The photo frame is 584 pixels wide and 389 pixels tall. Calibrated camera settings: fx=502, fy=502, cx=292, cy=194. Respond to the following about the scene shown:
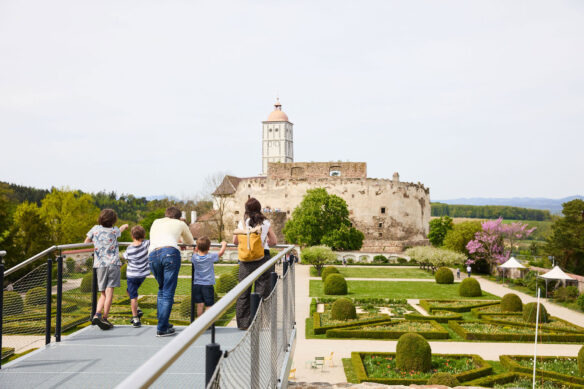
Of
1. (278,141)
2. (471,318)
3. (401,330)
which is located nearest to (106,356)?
(401,330)

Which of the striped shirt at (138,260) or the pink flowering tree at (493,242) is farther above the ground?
the striped shirt at (138,260)

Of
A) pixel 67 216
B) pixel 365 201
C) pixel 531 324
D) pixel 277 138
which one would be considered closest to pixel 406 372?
pixel 531 324

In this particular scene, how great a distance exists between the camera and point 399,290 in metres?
28.1

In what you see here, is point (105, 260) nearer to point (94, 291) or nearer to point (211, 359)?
point (94, 291)

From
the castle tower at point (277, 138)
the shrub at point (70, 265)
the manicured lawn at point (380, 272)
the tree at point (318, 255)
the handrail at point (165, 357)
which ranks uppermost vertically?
the castle tower at point (277, 138)

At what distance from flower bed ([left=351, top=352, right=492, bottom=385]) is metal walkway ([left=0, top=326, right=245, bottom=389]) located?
8059 mm

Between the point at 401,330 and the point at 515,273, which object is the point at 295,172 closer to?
the point at 515,273

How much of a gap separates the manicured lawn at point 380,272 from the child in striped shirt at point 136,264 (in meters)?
28.4

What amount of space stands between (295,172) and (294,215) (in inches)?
474

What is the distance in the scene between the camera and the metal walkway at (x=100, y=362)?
4.11m

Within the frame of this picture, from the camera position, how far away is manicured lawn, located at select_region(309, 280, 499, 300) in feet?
85.9

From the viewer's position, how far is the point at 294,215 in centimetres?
4809

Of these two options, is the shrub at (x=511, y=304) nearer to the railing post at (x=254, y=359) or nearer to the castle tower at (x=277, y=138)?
the railing post at (x=254, y=359)

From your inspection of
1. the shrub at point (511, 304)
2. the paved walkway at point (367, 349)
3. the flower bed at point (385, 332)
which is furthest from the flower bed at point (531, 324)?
the flower bed at point (385, 332)
